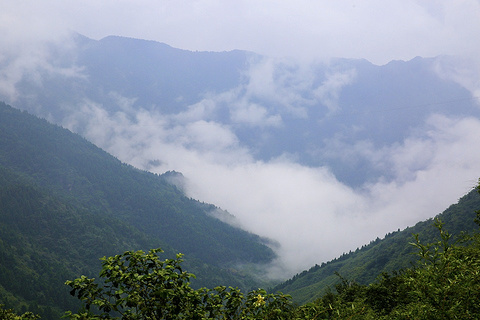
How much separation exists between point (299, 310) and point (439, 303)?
3.69 meters

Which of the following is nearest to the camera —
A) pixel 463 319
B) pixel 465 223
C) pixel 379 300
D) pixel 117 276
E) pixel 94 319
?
pixel 463 319

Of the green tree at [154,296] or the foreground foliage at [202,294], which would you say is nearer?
the foreground foliage at [202,294]

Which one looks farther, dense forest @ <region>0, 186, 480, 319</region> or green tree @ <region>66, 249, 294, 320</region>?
green tree @ <region>66, 249, 294, 320</region>

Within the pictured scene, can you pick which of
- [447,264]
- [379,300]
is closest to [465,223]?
[379,300]

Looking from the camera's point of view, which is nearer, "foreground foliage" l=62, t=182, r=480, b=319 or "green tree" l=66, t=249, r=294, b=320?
"foreground foliage" l=62, t=182, r=480, b=319

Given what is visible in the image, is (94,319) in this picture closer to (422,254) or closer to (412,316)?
(412,316)

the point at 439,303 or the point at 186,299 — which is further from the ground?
the point at 186,299

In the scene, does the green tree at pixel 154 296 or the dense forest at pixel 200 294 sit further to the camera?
the green tree at pixel 154 296

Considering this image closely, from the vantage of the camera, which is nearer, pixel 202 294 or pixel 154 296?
pixel 154 296

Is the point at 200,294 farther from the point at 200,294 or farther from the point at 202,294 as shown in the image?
the point at 202,294

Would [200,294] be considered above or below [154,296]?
below

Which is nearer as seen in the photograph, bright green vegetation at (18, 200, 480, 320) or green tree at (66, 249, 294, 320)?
bright green vegetation at (18, 200, 480, 320)

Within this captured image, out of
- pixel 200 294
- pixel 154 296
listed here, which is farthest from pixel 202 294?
pixel 154 296

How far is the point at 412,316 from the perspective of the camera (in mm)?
8844
